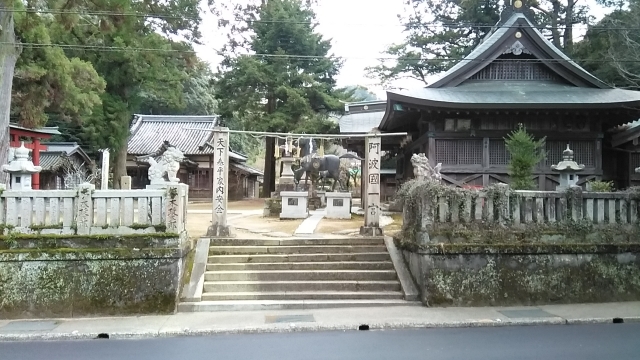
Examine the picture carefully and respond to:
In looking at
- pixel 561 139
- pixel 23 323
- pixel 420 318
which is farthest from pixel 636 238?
pixel 23 323

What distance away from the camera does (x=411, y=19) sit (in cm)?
3425

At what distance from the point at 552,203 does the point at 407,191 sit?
117 inches

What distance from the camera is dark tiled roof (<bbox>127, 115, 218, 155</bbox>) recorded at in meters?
35.7

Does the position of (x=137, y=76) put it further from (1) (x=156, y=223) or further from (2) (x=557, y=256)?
(2) (x=557, y=256)

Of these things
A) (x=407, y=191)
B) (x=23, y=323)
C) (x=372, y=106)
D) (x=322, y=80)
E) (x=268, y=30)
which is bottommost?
(x=23, y=323)

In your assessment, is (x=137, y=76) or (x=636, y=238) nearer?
(x=636, y=238)

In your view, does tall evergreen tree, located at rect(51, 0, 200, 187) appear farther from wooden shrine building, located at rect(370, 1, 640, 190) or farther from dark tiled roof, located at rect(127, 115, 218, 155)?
wooden shrine building, located at rect(370, 1, 640, 190)

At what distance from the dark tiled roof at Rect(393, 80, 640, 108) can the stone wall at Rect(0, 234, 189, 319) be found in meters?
8.96

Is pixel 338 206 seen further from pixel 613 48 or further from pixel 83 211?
pixel 613 48

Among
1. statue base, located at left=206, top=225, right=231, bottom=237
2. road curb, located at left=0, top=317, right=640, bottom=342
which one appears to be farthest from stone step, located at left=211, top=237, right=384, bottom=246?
road curb, located at left=0, top=317, right=640, bottom=342

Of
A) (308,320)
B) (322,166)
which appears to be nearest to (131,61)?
(322,166)

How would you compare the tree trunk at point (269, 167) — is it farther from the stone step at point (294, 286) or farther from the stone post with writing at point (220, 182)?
the stone step at point (294, 286)

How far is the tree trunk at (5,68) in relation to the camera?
12766 mm

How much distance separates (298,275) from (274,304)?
1.04 meters
